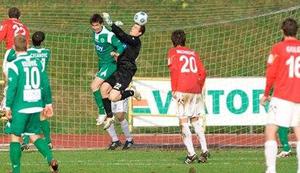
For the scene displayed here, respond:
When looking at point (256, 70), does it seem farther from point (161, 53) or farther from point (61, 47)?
point (61, 47)

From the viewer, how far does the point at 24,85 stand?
42.1 ft

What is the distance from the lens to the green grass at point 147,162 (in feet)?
46.1

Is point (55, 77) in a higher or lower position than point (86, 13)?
lower

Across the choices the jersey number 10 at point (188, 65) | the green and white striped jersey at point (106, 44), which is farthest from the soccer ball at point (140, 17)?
the green and white striped jersey at point (106, 44)

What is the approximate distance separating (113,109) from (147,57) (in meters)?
8.38

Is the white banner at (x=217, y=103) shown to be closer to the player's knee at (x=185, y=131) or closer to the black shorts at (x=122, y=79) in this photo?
the black shorts at (x=122, y=79)

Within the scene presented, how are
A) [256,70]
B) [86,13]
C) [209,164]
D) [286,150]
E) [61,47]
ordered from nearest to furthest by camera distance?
[209,164]
[286,150]
[256,70]
[61,47]
[86,13]

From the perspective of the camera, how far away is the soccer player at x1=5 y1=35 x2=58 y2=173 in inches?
502

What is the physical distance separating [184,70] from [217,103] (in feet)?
13.2

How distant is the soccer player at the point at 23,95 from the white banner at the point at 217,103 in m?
7.00

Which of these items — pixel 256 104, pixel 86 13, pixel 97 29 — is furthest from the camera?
pixel 86 13

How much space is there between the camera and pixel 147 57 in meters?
27.2

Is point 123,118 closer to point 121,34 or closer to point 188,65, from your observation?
point 121,34

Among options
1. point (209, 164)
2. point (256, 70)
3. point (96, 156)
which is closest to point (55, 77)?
point (256, 70)
